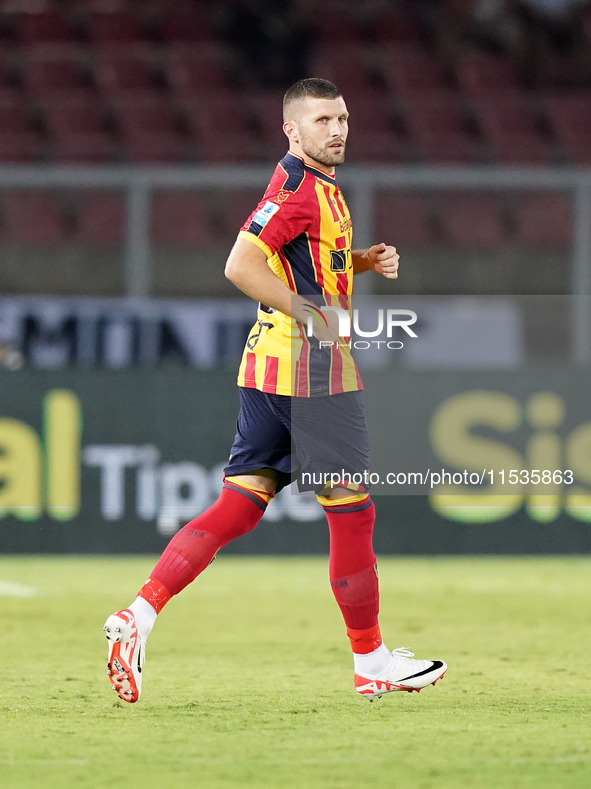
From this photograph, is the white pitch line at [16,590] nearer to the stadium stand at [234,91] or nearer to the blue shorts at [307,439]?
the blue shorts at [307,439]

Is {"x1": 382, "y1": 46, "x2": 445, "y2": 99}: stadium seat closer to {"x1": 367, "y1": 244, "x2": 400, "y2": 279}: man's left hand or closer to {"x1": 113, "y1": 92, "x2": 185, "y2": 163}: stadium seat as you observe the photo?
{"x1": 113, "y1": 92, "x2": 185, "y2": 163}: stadium seat

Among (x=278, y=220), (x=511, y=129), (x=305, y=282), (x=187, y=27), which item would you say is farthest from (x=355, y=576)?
(x=187, y=27)

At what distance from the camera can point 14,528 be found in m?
8.42

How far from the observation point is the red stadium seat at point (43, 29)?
15.3 metres

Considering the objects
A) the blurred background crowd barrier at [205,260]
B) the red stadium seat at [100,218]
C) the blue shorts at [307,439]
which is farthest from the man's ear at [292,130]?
the red stadium seat at [100,218]

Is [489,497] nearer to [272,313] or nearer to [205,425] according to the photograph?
[205,425]

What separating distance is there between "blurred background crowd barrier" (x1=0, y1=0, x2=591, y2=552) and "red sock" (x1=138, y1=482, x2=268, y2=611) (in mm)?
4196

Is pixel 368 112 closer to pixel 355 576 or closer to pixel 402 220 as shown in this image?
pixel 402 220

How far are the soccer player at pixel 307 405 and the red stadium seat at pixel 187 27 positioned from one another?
11728 mm

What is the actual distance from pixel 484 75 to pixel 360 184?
20.2ft

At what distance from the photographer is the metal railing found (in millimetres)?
8844

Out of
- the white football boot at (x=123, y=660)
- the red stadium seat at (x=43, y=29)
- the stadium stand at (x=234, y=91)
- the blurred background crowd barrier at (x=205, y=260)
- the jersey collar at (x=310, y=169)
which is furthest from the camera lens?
the red stadium seat at (x=43, y=29)

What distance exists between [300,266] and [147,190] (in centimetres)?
514

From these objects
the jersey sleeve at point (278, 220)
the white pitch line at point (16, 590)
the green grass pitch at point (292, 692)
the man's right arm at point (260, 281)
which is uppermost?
the jersey sleeve at point (278, 220)
